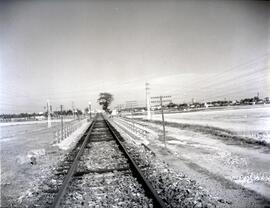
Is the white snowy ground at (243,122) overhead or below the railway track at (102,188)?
overhead

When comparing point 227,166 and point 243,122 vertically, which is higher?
point 243,122

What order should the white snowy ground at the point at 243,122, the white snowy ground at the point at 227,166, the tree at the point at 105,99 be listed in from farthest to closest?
1. the tree at the point at 105,99
2. the white snowy ground at the point at 243,122
3. the white snowy ground at the point at 227,166

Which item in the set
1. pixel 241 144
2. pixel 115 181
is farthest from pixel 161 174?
pixel 241 144

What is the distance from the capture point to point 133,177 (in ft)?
22.0

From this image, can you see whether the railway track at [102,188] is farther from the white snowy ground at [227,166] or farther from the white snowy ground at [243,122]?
the white snowy ground at [243,122]

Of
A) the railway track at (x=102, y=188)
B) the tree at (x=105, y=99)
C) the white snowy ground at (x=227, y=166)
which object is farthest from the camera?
the tree at (x=105, y=99)

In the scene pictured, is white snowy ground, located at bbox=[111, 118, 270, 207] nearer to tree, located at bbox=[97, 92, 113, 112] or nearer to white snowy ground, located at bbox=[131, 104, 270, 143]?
white snowy ground, located at bbox=[131, 104, 270, 143]

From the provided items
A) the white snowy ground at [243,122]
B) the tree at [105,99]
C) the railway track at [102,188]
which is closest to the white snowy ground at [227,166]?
the railway track at [102,188]

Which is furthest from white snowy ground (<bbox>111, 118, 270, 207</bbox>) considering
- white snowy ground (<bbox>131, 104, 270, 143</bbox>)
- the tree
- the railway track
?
the tree

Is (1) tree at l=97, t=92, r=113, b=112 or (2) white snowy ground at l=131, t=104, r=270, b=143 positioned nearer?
(2) white snowy ground at l=131, t=104, r=270, b=143

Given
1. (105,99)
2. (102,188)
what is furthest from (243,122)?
(105,99)

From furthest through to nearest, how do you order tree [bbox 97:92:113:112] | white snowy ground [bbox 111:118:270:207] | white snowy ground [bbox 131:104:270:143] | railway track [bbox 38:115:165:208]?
tree [bbox 97:92:113:112]
white snowy ground [bbox 131:104:270:143]
white snowy ground [bbox 111:118:270:207]
railway track [bbox 38:115:165:208]

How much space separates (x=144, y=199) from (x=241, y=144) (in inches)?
298

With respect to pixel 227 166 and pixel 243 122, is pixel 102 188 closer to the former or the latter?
pixel 227 166
